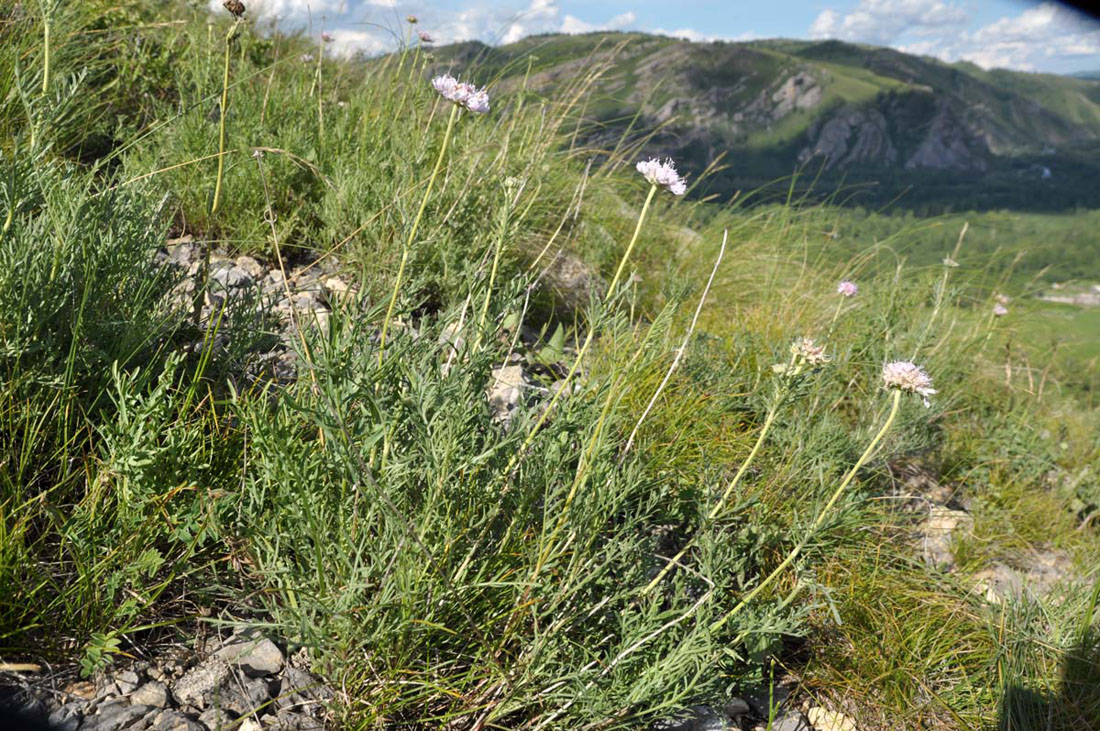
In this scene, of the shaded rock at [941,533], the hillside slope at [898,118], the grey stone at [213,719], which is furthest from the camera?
the hillside slope at [898,118]

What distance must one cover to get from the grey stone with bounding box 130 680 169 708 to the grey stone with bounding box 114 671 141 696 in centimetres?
1

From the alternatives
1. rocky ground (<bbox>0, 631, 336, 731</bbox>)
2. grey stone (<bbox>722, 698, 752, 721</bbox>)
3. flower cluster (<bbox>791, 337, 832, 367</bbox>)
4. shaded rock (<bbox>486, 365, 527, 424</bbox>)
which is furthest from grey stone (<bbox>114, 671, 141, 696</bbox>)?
flower cluster (<bbox>791, 337, 832, 367</bbox>)

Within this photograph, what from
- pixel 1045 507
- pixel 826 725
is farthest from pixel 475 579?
pixel 1045 507

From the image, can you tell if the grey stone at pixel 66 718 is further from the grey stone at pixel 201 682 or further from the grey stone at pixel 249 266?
the grey stone at pixel 249 266

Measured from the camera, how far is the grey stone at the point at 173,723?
1.44m

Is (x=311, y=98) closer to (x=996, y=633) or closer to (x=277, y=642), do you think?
(x=277, y=642)

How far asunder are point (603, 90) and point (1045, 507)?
4.28 metres

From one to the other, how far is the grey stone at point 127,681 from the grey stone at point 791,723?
70.2 inches

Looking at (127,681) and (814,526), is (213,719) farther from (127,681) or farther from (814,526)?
(814,526)

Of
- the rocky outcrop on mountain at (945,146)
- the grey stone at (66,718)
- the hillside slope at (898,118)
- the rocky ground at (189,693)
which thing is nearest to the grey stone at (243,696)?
the rocky ground at (189,693)

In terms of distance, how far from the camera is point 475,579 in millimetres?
1732

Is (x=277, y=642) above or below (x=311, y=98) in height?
below

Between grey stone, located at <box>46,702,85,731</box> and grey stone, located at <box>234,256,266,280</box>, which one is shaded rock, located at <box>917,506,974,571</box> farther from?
grey stone, located at <box>234,256,266,280</box>

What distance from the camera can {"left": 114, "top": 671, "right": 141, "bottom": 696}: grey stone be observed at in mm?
1526
